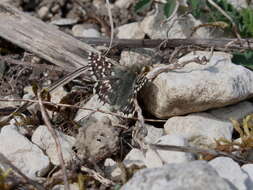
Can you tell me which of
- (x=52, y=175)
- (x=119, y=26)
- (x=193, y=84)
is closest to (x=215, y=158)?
(x=193, y=84)

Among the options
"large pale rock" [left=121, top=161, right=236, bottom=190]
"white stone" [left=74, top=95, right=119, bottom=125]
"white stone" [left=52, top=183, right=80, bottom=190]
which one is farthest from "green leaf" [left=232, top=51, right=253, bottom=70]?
"white stone" [left=52, top=183, right=80, bottom=190]

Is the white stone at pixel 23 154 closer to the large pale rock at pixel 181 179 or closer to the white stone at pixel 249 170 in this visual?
the large pale rock at pixel 181 179

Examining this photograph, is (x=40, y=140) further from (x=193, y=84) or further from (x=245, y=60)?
(x=245, y=60)

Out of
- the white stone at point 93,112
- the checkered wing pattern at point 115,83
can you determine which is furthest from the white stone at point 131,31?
the white stone at point 93,112

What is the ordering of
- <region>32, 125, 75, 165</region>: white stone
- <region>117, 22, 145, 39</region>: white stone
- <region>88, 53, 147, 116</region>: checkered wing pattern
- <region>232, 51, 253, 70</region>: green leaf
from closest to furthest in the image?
1. <region>32, 125, 75, 165</region>: white stone
2. <region>88, 53, 147, 116</region>: checkered wing pattern
3. <region>232, 51, 253, 70</region>: green leaf
4. <region>117, 22, 145, 39</region>: white stone

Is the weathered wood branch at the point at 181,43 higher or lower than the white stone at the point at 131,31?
higher

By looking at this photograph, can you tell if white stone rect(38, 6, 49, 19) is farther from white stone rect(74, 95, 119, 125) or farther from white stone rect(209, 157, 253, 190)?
white stone rect(209, 157, 253, 190)

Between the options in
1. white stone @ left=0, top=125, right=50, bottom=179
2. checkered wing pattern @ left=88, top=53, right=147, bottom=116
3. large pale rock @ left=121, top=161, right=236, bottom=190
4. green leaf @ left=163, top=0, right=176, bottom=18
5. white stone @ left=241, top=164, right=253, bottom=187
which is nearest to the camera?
large pale rock @ left=121, top=161, right=236, bottom=190
